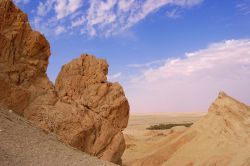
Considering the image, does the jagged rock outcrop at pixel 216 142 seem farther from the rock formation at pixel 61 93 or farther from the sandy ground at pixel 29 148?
the sandy ground at pixel 29 148

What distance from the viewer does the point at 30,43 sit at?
31.4 ft

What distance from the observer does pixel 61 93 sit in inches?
403

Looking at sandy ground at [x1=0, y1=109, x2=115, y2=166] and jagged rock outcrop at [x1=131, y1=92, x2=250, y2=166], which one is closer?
sandy ground at [x1=0, y1=109, x2=115, y2=166]

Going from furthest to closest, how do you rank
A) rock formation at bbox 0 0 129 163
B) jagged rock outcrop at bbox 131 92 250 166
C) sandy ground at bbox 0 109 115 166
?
jagged rock outcrop at bbox 131 92 250 166 → rock formation at bbox 0 0 129 163 → sandy ground at bbox 0 109 115 166

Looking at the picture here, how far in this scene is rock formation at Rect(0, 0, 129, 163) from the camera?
9234mm

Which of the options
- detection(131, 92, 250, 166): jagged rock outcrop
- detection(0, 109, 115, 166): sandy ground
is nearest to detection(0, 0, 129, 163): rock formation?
detection(0, 109, 115, 166): sandy ground

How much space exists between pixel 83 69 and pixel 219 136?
6221 mm

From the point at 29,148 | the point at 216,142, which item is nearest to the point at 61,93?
the point at 29,148

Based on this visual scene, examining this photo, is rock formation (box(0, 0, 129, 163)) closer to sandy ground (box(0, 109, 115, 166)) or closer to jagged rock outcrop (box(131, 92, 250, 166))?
sandy ground (box(0, 109, 115, 166))

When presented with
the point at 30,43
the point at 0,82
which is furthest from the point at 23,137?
the point at 30,43

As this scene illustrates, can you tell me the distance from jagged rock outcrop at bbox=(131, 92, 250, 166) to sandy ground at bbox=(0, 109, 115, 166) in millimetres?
6098

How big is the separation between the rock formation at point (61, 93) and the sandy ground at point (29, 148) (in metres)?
0.68

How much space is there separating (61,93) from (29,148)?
293cm

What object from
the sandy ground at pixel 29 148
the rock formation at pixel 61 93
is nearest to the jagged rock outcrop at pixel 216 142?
the rock formation at pixel 61 93
